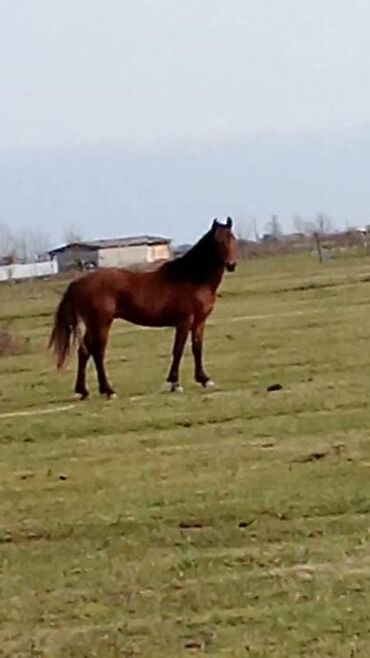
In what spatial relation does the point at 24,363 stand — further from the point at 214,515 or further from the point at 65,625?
the point at 65,625

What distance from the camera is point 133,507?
8.92 metres

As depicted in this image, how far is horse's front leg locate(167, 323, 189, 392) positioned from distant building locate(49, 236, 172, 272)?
70227 mm

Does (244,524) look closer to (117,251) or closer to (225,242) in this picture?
(225,242)

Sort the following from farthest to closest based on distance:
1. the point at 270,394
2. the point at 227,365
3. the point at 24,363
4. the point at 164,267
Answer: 1. the point at 24,363
2. the point at 227,365
3. the point at 164,267
4. the point at 270,394

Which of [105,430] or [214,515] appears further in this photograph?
[105,430]

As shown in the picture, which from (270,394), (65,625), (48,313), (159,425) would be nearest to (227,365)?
(270,394)

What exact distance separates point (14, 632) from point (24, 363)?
1569 centimetres

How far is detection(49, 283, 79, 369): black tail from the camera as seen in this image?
1562 cm

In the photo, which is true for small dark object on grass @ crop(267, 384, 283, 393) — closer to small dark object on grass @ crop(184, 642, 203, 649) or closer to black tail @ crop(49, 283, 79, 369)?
black tail @ crop(49, 283, 79, 369)

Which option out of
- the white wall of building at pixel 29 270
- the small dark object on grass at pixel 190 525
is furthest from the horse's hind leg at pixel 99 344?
the white wall of building at pixel 29 270

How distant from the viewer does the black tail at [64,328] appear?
15.6 meters

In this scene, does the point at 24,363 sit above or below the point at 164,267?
below

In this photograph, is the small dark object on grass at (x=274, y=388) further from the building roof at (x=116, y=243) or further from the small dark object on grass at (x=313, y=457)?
the building roof at (x=116, y=243)

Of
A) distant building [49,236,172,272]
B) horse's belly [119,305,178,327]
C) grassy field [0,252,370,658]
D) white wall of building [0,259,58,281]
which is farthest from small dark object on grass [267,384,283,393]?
distant building [49,236,172,272]
